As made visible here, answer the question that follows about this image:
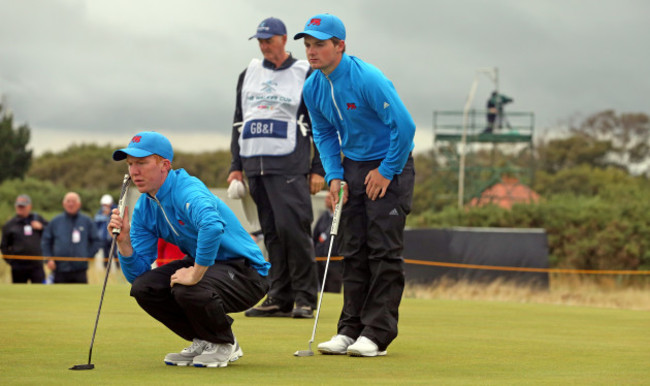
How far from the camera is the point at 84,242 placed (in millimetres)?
14367

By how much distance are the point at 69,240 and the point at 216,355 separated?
9506mm

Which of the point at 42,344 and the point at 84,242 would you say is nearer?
the point at 42,344

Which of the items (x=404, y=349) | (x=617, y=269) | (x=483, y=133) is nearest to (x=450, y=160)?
(x=483, y=133)

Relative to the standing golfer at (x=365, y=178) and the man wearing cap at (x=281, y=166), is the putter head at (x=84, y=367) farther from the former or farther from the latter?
the man wearing cap at (x=281, y=166)

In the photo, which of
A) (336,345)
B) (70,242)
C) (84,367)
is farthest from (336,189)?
(70,242)

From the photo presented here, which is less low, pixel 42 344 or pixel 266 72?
pixel 266 72

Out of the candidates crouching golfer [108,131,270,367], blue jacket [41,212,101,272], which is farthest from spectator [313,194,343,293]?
crouching golfer [108,131,270,367]

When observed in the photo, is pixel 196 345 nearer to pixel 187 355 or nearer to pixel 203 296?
pixel 187 355

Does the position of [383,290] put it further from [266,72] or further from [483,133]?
[483,133]

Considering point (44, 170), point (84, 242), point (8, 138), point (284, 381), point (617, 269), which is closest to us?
point (284, 381)

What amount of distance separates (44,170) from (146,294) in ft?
224

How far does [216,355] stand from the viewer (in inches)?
203

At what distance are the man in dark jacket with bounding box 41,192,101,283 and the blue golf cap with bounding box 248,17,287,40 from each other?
6.93m

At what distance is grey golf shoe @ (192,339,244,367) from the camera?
5117 millimetres
